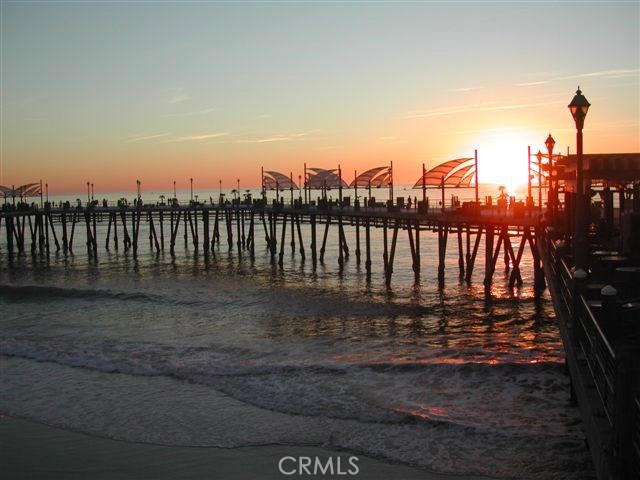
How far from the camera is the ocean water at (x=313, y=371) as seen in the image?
11.1 meters

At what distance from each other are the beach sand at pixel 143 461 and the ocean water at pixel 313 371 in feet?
1.13

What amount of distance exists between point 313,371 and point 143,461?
18.3ft

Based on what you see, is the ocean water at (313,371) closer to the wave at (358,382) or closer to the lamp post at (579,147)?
the wave at (358,382)

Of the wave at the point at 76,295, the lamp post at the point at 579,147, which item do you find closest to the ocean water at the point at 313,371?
the wave at the point at 76,295

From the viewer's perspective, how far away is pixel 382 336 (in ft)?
65.2

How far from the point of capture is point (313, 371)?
1544 centimetres

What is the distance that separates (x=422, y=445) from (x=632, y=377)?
6073mm

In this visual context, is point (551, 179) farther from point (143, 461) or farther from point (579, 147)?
point (143, 461)

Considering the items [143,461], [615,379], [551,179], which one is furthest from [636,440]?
[551,179]

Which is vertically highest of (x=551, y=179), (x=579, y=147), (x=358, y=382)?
(x=579, y=147)

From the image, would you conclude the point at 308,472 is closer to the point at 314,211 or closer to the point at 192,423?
the point at 192,423

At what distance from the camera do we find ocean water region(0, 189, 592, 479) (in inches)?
439

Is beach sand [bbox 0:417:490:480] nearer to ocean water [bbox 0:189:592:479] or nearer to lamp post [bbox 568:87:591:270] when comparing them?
ocean water [bbox 0:189:592:479]

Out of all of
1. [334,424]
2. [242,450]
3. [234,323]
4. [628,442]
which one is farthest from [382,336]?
[628,442]
